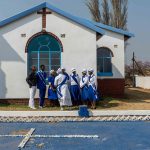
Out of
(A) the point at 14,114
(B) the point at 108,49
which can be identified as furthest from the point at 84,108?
(B) the point at 108,49

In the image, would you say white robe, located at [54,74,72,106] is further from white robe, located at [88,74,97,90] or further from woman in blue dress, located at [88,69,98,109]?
white robe, located at [88,74,97,90]

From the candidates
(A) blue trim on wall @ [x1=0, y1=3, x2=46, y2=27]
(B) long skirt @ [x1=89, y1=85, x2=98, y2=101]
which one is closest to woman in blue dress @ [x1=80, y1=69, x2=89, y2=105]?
(B) long skirt @ [x1=89, y1=85, x2=98, y2=101]

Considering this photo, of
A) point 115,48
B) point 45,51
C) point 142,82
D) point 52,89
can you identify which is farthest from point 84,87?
point 142,82

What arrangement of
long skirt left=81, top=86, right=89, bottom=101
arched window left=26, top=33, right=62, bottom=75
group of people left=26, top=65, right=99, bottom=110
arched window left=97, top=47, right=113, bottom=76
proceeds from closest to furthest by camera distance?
group of people left=26, top=65, right=99, bottom=110, long skirt left=81, top=86, right=89, bottom=101, arched window left=26, top=33, right=62, bottom=75, arched window left=97, top=47, right=113, bottom=76

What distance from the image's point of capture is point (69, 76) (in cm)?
1708

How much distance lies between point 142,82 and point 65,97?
17.4m

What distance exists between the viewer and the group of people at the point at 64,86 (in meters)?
16.1

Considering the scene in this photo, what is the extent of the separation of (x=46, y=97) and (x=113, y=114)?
4.22 meters

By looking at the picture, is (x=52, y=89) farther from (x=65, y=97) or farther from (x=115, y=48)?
(x=115, y=48)

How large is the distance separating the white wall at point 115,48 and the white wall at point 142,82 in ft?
31.1

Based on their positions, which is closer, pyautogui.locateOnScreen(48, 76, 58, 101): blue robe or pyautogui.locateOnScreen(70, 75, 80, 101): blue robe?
pyautogui.locateOnScreen(48, 76, 58, 101): blue robe

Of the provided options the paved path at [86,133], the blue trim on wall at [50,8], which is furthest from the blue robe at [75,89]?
the paved path at [86,133]

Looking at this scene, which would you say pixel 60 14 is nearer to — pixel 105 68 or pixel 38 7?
pixel 38 7

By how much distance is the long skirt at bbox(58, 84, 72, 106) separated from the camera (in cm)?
1594
